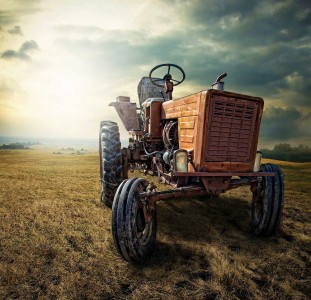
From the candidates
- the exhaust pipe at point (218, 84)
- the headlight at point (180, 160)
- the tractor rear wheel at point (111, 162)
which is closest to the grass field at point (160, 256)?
the tractor rear wheel at point (111, 162)

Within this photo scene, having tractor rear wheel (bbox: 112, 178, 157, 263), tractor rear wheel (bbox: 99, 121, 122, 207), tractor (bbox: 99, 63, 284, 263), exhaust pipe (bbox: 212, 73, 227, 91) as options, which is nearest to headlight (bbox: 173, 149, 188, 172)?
tractor (bbox: 99, 63, 284, 263)

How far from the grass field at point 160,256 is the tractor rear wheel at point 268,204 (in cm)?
17

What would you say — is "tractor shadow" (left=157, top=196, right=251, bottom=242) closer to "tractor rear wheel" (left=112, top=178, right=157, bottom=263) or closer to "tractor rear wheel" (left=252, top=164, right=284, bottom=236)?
"tractor rear wheel" (left=252, top=164, right=284, bottom=236)

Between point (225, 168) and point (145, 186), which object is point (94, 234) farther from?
point (225, 168)

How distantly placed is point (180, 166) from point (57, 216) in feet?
8.53

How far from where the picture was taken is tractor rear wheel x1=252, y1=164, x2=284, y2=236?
366 centimetres

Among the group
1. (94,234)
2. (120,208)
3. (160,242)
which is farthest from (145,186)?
(94,234)

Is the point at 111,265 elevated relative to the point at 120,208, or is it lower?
lower

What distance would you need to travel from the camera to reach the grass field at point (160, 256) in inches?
90.3

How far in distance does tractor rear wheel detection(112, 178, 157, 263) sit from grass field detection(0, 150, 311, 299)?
0.16 m

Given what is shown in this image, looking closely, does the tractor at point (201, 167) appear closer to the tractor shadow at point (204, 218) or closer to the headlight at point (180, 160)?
the headlight at point (180, 160)

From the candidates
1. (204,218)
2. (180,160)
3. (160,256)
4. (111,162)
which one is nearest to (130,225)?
(160,256)

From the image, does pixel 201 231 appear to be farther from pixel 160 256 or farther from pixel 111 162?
pixel 111 162

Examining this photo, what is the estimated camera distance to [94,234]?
356 centimetres
